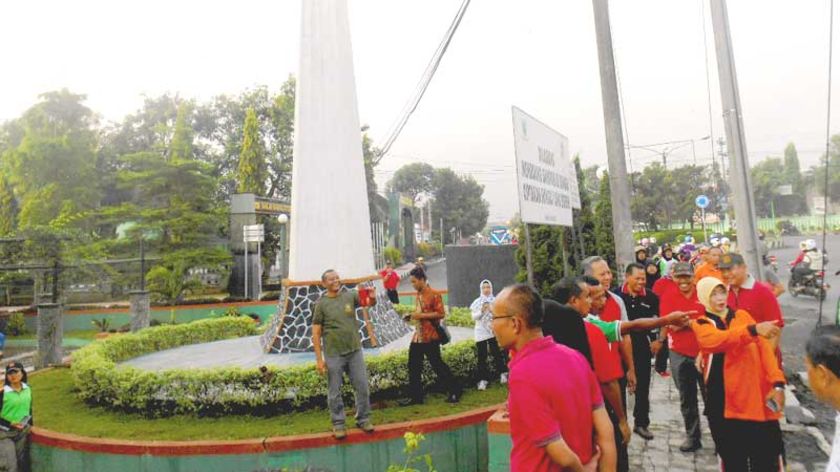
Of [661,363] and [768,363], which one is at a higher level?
[768,363]

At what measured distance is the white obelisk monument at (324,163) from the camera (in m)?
8.11

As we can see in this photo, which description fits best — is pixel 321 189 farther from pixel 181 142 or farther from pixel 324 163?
pixel 181 142

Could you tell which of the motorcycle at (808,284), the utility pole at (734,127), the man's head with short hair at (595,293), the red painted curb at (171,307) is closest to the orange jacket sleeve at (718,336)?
the man's head with short hair at (595,293)

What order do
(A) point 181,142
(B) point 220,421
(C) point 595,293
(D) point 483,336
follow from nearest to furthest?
1. (C) point 595,293
2. (B) point 220,421
3. (D) point 483,336
4. (A) point 181,142

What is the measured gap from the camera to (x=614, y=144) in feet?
20.6

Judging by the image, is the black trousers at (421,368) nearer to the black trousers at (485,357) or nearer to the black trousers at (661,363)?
the black trousers at (485,357)

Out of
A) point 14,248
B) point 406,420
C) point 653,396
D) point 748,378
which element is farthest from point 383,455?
point 14,248

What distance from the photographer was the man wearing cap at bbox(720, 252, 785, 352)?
4.02 meters

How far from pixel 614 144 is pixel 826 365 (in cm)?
478

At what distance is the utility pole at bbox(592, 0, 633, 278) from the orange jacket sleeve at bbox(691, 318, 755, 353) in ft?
9.20

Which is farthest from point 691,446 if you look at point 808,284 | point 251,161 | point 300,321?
point 251,161

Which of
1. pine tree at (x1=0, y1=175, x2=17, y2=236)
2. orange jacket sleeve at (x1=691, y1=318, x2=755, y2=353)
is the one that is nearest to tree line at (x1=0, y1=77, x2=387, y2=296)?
pine tree at (x1=0, y1=175, x2=17, y2=236)

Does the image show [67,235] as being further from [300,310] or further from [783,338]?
[783,338]

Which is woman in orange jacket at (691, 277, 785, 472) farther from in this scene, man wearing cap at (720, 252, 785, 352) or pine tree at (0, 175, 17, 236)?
pine tree at (0, 175, 17, 236)
